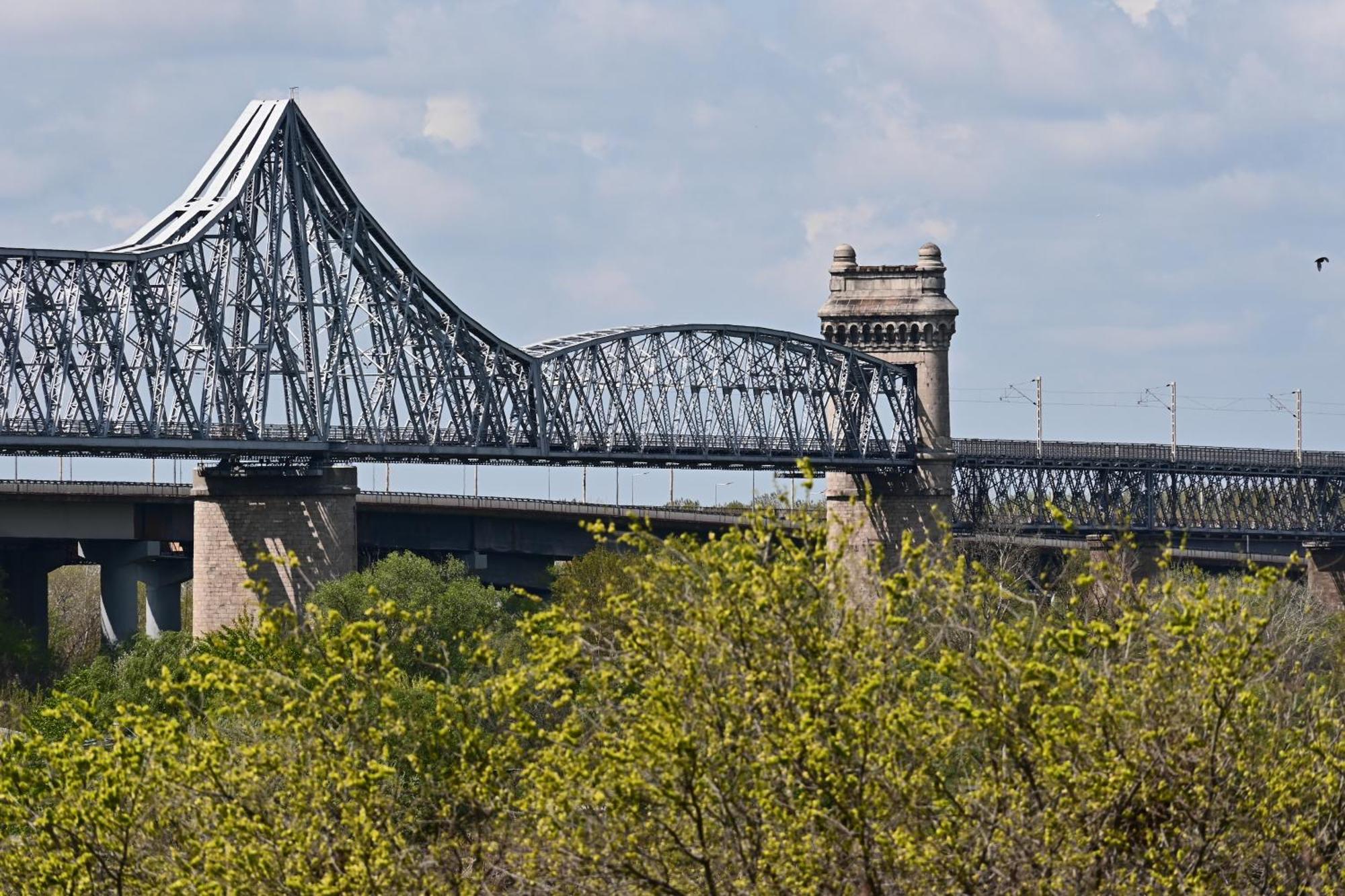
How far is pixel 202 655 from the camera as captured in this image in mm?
44094

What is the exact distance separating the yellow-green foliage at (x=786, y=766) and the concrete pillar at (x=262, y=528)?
89.1 metres

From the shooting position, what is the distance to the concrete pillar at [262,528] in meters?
127

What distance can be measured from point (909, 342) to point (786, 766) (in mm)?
138356

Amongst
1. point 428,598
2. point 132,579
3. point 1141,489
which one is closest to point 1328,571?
point 1141,489

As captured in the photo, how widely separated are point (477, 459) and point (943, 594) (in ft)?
372

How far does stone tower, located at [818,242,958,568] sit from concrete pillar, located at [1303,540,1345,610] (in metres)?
35.4

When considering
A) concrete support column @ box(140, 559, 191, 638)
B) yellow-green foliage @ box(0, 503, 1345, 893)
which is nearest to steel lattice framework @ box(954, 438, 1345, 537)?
concrete support column @ box(140, 559, 191, 638)

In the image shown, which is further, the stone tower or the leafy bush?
the stone tower

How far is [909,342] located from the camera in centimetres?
17050

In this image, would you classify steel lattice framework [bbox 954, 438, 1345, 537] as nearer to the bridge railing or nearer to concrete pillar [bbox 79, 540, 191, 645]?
the bridge railing

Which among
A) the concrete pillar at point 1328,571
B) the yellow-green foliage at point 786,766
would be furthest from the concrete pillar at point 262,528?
the yellow-green foliage at point 786,766

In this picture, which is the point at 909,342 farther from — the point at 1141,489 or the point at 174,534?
the point at 174,534

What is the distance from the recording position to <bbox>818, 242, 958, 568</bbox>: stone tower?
168 metres

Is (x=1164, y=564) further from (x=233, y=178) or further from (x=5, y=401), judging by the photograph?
(x=233, y=178)
